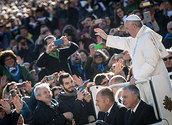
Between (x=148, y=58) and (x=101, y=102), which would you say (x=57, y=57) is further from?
(x=148, y=58)

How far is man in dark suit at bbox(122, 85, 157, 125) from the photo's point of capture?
A: 5.21 meters

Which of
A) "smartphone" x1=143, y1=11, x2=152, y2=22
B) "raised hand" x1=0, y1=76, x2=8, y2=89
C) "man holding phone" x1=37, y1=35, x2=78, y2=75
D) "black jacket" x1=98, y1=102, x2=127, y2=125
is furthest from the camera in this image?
"smartphone" x1=143, y1=11, x2=152, y2=22

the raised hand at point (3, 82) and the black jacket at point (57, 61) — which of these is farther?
the raised hand at point (3, 82)

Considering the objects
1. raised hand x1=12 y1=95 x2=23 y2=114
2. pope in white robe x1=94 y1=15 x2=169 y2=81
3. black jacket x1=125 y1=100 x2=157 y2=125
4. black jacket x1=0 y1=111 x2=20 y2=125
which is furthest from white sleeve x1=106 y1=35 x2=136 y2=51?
black jacket x1=0 y1=111 x2=20 y2=125

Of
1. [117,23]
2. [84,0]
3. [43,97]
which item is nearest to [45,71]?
[43,97]

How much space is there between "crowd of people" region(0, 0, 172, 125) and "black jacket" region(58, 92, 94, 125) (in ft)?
0.05

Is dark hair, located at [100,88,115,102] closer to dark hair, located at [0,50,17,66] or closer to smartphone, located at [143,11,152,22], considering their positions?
dark hair, located at [0,50,17,66]

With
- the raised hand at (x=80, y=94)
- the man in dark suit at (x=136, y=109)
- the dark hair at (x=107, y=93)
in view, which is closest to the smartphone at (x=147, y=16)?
the raised hand at (x=80, y=94)

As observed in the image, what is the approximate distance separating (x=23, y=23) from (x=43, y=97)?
344 inches

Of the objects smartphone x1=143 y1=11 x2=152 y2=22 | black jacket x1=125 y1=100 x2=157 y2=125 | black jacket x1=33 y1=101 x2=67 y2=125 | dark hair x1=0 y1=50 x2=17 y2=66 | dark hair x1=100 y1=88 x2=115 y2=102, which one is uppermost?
smartphone x1=143 y1=11 x2=152 y2=22

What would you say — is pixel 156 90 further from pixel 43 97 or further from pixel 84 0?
pixel 84 0

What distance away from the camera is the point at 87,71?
922 cm

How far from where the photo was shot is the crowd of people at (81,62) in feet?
18.4

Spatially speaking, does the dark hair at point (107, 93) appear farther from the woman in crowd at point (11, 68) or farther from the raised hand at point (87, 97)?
the woman in crowd at point (11, 68)
